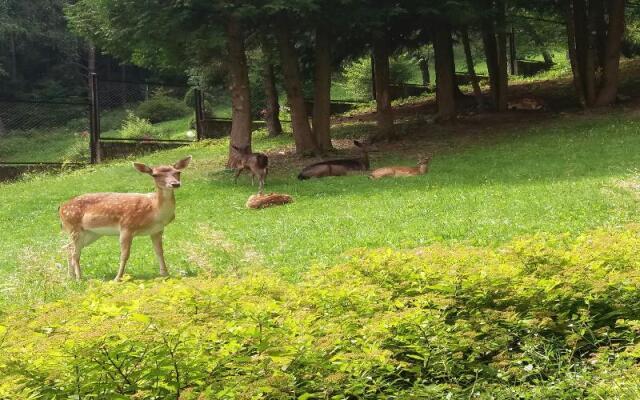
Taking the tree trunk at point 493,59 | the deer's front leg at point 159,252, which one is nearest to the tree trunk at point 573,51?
the tree trunk at point 493,59

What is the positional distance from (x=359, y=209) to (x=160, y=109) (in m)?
34.3

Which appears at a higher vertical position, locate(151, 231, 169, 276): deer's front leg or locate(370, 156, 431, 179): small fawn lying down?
locate(370, 156, 431, 179): small fawn lying down

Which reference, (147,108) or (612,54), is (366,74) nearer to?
(147,108)

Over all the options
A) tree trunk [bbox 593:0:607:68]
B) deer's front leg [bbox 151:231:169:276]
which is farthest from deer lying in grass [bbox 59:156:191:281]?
tree trunk [bbox 593:0:607:68]

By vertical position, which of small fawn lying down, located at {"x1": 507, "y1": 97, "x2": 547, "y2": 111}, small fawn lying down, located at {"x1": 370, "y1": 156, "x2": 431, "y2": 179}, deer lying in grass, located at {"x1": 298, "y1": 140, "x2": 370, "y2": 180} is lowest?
small fawn lying down, located at {"x1": 370, "y1": 156, "x2": 431, "y2": 179}

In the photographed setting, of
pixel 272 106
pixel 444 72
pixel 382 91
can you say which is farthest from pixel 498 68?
pixel 272 106

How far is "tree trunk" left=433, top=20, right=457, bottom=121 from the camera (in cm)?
2423

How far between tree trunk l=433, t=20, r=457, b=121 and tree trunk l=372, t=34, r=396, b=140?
5.66 ft

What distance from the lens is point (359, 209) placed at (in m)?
13.3

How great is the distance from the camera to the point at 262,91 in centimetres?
3631

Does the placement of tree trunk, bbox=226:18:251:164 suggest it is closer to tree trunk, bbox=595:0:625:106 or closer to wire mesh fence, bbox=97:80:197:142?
tree trunk, bbox=595:0:625:106

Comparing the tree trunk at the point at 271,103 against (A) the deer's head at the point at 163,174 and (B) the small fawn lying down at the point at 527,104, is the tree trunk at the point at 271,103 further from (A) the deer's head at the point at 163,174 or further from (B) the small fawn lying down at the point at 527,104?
(A) the deer's head at the point at 163,174

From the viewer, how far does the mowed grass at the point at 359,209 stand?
10141mm

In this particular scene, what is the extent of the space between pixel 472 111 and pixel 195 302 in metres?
23.3
